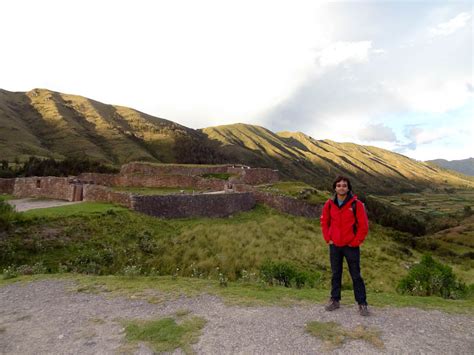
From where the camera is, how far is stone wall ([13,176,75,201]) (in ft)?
94.7

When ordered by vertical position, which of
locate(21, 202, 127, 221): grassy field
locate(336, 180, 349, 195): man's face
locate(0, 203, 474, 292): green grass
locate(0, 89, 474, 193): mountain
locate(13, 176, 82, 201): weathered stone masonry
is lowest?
locate(0, 203, 474, 292): green grass

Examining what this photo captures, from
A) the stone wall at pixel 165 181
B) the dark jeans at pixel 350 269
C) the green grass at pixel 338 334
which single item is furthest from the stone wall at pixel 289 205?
the green grass at pixel 338 334

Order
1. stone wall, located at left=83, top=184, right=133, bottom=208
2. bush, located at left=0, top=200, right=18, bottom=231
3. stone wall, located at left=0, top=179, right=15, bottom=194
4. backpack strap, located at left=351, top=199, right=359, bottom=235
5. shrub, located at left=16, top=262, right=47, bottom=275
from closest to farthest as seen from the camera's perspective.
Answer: backpack strap, located at left=351, top=199, right=359, bottom=235, shrub, located at left=16, top=262, right=47, bottom=275, bush, located at left=0, top=200, right=18, bottom=231, stone wall, located at left=83, top=184, right=133, bottom=208, stone wall, located at left=0, top=179, right=15, bottom=194

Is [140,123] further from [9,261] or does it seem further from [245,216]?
[9,261]

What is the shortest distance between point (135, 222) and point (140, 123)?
576 ft

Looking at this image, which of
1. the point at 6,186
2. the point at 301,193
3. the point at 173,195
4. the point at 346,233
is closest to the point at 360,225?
the point at 346,233

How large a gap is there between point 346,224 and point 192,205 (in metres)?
21.0

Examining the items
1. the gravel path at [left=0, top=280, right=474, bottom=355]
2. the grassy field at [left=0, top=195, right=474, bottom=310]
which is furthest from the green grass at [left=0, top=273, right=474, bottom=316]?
the gravel path at [left=0, top=280, right=474, bottom=355]

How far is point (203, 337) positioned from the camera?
6.16 metres

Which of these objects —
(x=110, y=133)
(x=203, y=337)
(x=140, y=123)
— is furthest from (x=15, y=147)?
(x=203, y=337)

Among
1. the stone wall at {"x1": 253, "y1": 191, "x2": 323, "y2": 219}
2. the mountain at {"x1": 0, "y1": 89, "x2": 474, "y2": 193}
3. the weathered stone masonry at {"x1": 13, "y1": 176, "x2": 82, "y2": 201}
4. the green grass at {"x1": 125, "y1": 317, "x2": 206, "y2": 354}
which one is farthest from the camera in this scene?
the mountain at {"x1": 0, "y1": 89, "x2": 474, "y2": 193}

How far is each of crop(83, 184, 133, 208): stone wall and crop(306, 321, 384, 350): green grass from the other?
19.3 metres

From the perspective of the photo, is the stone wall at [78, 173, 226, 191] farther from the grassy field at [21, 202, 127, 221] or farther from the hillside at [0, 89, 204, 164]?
the hillside at [0, 89, 204, 164]

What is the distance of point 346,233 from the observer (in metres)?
7.41
